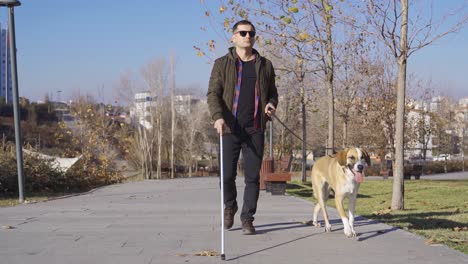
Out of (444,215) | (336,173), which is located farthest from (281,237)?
(444,215)

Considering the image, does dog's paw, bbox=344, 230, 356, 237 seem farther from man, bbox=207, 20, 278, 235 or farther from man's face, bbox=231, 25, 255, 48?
man's face, bbox=231, 25, 255, 48

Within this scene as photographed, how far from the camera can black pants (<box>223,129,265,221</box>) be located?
6113 millimetres

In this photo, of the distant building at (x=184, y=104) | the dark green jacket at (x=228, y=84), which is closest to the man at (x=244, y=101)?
the dark green jacket at (x=228, y=84)

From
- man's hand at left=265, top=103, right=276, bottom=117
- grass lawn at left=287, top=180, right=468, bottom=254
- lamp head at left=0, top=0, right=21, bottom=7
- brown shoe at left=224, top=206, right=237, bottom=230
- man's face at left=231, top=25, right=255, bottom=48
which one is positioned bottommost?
grass lawn at left=287, top=180, right=468, bottom=254

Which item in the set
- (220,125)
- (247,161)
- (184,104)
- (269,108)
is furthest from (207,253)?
(184,104)

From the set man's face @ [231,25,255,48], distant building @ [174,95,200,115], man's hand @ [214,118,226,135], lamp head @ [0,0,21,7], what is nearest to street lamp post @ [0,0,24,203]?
lamp head @ [0,0,21,7]

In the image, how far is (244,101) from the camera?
19.9ft

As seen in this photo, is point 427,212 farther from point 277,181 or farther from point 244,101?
point 244,101

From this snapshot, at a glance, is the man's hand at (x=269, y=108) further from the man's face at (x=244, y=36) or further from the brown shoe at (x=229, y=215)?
the brown shoe at (x=229, y=215)

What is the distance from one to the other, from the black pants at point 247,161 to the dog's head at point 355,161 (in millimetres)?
906

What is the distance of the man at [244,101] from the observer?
19.8ft

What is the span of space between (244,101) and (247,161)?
680 millimetres

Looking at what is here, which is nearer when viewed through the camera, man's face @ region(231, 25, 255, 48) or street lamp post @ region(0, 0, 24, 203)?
man's face @ region(231, 25, 255, 48)

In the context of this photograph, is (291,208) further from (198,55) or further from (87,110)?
(87,110)
